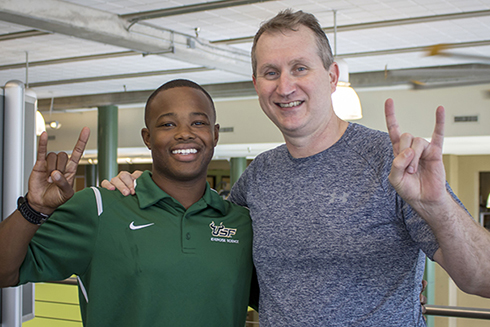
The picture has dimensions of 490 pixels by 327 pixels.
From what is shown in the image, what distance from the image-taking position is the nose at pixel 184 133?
1689 millimetres

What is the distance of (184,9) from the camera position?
4.91 meters

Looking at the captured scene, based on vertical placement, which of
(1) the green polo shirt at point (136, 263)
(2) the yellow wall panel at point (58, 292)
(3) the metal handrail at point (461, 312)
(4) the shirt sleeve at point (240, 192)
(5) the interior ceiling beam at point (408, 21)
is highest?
(5) the interior ceiling beam at point (408, 21)

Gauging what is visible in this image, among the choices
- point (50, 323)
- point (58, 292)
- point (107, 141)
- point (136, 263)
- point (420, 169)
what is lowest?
point (50, 323)

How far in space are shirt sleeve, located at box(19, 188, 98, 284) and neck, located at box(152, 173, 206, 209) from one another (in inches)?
10.4

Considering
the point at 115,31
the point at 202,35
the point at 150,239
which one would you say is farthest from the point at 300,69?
the point at 202,35

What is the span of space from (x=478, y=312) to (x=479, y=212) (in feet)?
44.4

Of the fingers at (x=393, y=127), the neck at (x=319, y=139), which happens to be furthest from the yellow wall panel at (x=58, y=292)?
the fingers at (x=393, y=127)

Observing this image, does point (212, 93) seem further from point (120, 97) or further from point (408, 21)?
point (408, 21)

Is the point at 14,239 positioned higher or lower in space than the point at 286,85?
lower

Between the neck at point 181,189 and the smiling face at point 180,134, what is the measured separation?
0.01 m

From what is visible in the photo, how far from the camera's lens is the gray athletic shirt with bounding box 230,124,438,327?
1.41 metres

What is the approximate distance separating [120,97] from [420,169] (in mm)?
9150

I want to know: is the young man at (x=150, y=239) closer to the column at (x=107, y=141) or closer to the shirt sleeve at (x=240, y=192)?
the shirt sleeve at (x=240, y=192)

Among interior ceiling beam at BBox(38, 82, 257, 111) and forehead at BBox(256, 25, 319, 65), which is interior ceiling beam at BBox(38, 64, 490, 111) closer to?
interior ceiling beam at BBox(38, 82, 257, 111)
